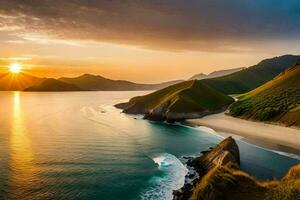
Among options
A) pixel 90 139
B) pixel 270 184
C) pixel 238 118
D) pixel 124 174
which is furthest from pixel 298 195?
pixel 238 118

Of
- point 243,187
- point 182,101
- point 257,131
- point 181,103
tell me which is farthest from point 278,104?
point 243,187

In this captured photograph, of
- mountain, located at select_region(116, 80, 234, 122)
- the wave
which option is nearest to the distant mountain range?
mountain, located at select_region(116, 80, 234, 122)

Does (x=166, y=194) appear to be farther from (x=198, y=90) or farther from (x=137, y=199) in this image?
(x=198, y=90)

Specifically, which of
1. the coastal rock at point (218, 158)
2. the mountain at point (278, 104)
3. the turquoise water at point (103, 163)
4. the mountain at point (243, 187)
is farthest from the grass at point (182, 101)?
the mountain at point (243, 187)

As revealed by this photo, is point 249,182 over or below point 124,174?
over

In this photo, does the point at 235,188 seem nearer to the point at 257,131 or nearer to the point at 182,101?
the point at 257,131

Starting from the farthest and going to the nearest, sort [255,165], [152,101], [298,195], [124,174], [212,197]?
[152,101] → [255,165] → [124,174] → [212,197] → [298,195]

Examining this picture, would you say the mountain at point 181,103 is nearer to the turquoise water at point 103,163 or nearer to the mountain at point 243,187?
the turquoise water at point 103,163

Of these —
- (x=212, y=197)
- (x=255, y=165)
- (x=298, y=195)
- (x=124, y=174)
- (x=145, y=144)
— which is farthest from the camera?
(x=145, y=144)
